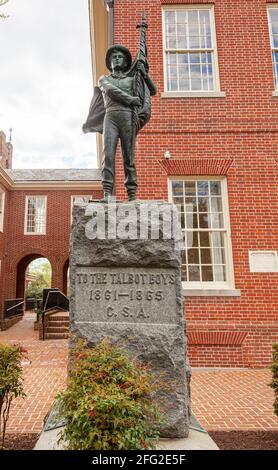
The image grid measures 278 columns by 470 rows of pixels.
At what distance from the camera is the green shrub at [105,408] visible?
1950 millimetres

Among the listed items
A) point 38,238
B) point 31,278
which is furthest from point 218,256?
point 31,278

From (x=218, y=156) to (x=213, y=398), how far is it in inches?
200

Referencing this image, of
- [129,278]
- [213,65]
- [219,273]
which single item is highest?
[213,65]

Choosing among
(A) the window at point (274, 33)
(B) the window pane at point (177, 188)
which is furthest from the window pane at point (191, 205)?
(A) the window at point (274, 33)

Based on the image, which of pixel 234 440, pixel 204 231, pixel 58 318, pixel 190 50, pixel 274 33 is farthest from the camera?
pixel 58 318

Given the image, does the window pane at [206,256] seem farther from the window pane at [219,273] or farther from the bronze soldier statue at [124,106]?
the bronze soldier statue at [124,106]

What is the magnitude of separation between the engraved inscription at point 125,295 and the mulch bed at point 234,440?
1.41 meters

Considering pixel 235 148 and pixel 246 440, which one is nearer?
pixel 246 440

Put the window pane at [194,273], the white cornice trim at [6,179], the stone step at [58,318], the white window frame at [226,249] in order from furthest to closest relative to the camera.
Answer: the white cornice trim at [6,179], the stone step at [58,318], the window pane at [194,273], the white window frame at [226,249]

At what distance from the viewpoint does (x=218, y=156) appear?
25.0 ft

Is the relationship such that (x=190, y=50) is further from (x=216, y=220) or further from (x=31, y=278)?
(x=31, y=278)

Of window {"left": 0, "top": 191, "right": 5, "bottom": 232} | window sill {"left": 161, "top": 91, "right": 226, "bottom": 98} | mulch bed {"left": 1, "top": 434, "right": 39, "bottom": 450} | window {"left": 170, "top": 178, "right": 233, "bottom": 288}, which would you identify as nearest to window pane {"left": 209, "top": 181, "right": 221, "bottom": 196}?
window {"left": 170, "top": 178, "right": 233, "bottom": 288}
